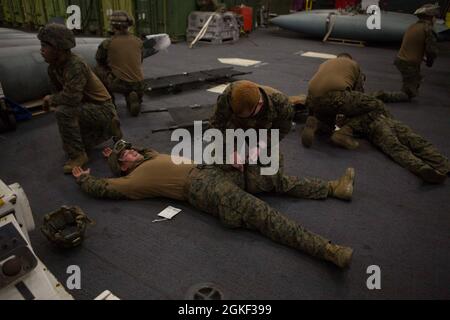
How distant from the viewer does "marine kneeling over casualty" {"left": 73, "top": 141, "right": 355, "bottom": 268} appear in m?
1.95

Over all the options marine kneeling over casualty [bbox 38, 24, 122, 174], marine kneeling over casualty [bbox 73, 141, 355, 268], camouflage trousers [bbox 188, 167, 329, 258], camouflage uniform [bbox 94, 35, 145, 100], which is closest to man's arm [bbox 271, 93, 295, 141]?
marine kneeling over casualty [bbox 73, 141, 355, 268]

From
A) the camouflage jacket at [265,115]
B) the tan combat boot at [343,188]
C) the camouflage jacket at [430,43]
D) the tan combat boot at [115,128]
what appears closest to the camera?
the camouflage jacket at [265,115]

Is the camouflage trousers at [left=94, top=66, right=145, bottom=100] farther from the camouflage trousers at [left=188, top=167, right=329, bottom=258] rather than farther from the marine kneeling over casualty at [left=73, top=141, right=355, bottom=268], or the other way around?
the camouflage trousers at [left=188, top=167, right=329, bottom=258]

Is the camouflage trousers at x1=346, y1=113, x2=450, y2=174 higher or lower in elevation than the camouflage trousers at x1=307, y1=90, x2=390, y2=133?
lower

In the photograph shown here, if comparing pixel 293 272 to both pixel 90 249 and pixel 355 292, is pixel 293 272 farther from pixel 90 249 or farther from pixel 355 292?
pixel 90 249

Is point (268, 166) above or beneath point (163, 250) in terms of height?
above

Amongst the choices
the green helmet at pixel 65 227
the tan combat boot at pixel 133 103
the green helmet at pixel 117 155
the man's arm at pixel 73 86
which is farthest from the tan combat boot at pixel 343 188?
the tan combat boot at pixel 133 103

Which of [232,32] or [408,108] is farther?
[232,32]

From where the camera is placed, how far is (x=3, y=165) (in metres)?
2.85

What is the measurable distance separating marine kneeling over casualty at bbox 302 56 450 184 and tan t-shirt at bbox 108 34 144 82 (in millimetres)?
1938

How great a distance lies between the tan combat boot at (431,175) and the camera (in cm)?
261

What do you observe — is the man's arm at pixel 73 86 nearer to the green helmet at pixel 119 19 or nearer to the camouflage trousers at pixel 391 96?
the green helmet at pixel 119 19
